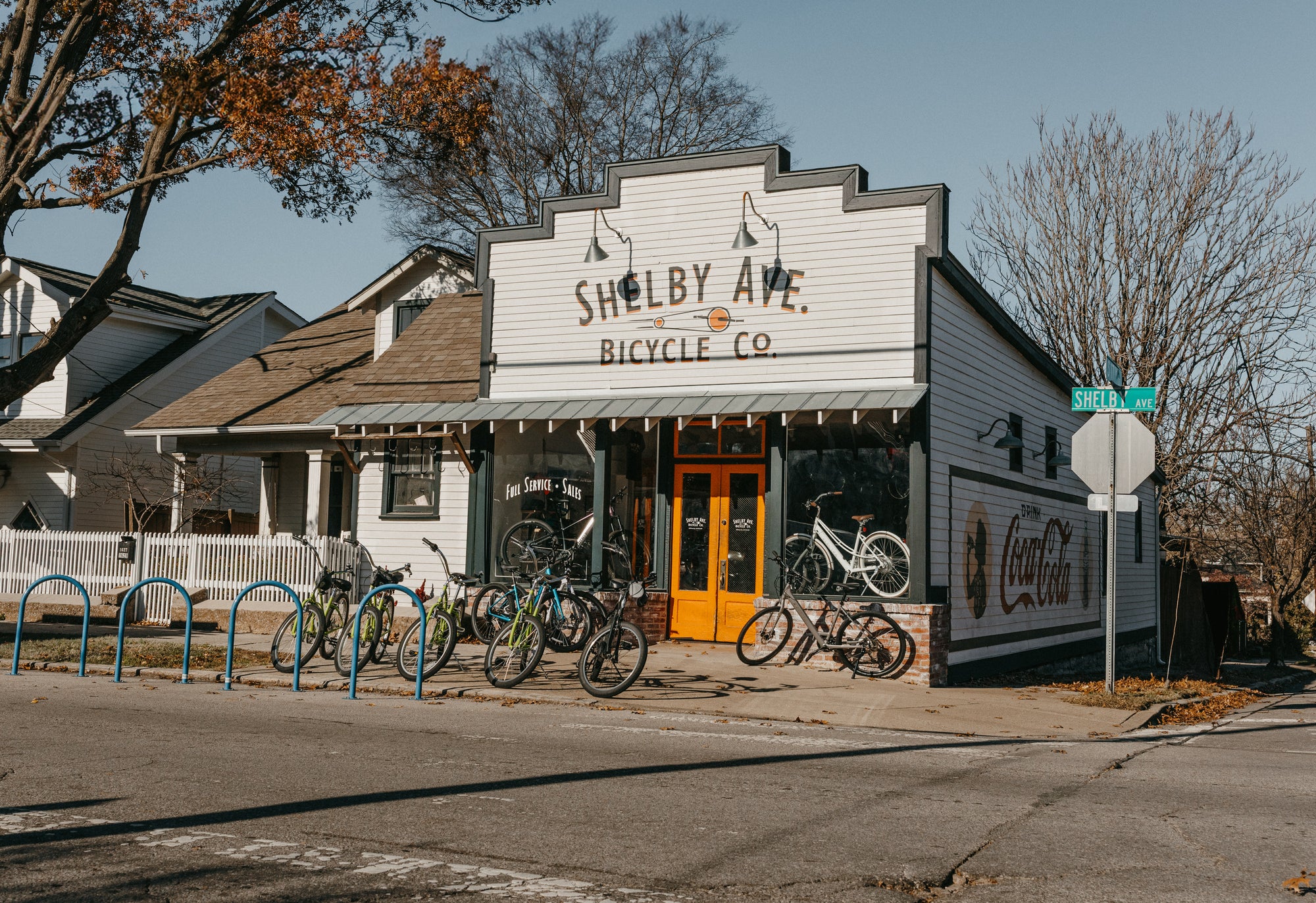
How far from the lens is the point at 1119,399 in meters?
13.0

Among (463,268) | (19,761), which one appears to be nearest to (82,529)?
(463,268)

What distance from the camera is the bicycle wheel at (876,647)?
14.1 metres

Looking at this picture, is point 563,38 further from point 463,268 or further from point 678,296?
point 678,296

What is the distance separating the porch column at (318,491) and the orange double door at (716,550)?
8343mm

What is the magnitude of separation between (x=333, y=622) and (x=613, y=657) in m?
4.10

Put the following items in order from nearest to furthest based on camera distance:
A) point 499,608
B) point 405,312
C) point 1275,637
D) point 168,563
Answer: point 499,608
point 168,563
point 405,312
point 1275,637

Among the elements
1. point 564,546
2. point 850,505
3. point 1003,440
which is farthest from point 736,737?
point 1003,440

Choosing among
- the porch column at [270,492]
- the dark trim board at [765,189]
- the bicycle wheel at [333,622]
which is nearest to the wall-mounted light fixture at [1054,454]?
the dark trim board at [765,189]

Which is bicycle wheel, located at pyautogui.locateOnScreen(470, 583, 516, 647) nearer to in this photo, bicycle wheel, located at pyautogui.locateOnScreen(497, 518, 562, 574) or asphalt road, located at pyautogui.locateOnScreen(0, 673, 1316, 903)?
bicycle wheel, located at pyautogui.locateOnScreen(497, 518, 562, 574)

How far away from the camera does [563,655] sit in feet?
48.4

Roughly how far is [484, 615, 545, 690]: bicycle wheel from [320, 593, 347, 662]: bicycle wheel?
2.26 m

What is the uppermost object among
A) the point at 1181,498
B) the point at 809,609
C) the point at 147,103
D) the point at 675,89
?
the point at 675,89

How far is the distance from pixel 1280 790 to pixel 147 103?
17992mm

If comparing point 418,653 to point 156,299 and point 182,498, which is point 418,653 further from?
point 156,299
